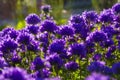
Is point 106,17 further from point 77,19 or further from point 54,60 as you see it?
point 54,60

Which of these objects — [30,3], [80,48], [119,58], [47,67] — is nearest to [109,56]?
[119,58]

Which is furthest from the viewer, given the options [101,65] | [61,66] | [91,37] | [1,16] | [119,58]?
[1,16]

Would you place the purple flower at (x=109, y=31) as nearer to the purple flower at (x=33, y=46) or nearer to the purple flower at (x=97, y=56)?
the purple flower at (x=97, y=56)

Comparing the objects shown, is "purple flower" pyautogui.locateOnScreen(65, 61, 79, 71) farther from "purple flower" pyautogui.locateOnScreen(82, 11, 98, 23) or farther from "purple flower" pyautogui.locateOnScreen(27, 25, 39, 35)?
"purple flower" pyautogui.locateOnScreen(82, 11, 98, 23)

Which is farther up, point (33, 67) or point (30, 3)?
point (30, 3)

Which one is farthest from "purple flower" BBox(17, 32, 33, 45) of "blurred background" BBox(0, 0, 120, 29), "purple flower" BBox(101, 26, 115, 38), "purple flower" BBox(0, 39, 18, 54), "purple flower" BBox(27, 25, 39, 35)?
"blurred background" BBox(0, 0, 120, 29)

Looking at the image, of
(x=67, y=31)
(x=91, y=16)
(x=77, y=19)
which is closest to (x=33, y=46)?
(x=67, y=31)

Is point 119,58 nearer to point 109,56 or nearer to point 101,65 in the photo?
point 109,56

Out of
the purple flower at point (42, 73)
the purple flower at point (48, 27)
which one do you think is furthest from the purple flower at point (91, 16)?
the purple flower at point (42, 73)

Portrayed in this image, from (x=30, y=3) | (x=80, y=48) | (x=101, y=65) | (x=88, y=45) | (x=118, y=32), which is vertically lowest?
(x=101, y=65)
